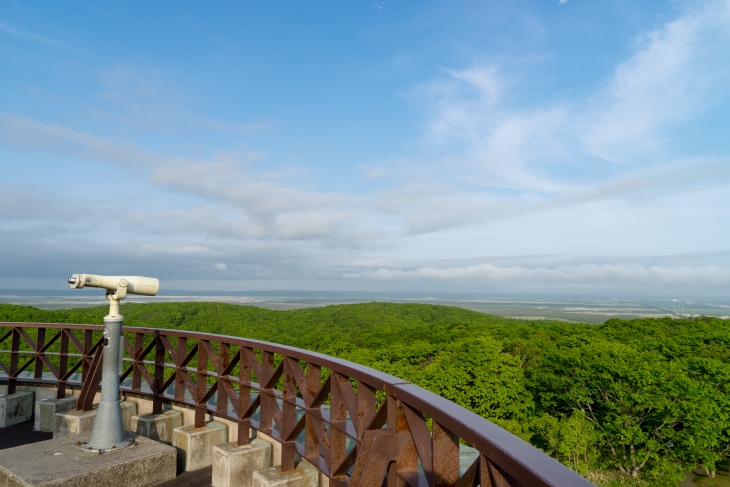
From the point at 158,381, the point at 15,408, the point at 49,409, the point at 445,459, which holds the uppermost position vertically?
the point at 445,459

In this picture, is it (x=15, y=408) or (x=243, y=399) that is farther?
(x=15, y=408)

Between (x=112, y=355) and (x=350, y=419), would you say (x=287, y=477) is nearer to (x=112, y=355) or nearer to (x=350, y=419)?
(x=350, y=419)

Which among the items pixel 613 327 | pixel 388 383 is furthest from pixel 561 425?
pixel 388 383

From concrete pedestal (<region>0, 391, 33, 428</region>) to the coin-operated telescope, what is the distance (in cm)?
306

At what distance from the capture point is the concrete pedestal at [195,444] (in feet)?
14.4

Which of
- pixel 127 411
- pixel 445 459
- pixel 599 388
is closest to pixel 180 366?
pixel 127 411

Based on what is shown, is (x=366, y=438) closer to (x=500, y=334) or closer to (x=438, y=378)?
(x=438, y=378)

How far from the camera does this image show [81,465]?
361cm

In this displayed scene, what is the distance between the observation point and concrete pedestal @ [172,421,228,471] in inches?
173

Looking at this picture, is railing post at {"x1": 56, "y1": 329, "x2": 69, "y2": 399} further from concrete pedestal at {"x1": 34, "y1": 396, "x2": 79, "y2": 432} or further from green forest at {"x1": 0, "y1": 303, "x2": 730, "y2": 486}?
green forest at {"x1": 0, "y1": 303, "x2": 730, "y2": 486}

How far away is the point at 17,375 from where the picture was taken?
663 cm

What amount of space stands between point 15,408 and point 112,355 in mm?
3302

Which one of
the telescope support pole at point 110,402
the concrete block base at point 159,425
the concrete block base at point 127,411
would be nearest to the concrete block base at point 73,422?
the concrete block base at point 127,411

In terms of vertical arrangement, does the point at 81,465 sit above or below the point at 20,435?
above
